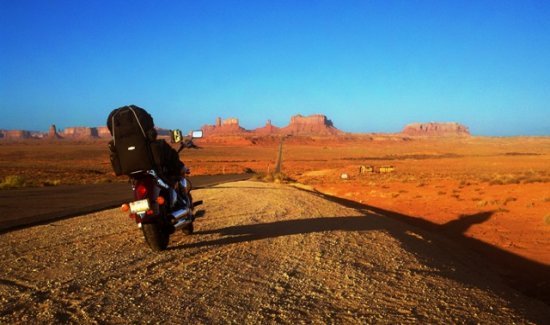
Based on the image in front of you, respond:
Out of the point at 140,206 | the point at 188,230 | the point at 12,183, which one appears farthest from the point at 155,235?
the point at 12,183

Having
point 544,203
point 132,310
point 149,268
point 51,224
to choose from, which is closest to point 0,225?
point 51,224

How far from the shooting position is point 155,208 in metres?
6.25

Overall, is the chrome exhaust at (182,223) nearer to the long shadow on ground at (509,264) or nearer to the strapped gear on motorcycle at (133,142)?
the strapped gear on motorcycle at (133,142)

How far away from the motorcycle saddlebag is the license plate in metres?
0.43

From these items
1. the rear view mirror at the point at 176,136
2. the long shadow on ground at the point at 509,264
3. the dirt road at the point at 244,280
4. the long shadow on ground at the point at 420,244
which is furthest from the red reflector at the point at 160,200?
the long shadow on ground at the point at 509,264

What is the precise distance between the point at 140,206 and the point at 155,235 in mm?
542

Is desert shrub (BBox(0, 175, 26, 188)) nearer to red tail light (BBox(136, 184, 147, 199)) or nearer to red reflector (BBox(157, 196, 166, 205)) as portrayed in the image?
red tail light (BBox(136, 184, 147, 199))

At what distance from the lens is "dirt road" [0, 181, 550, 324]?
4.12 m

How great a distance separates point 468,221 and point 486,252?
4.93 meters

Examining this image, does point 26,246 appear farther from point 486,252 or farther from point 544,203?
point 544,203

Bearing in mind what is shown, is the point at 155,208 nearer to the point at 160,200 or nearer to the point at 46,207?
the point at 160,200

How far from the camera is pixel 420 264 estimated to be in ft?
21.0

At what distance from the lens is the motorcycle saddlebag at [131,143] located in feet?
20.2

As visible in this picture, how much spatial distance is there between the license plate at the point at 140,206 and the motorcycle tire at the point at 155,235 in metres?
0.37
